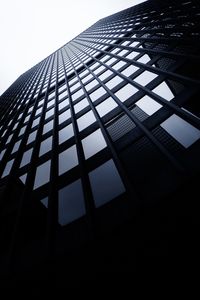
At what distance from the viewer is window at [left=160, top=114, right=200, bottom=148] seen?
798cm

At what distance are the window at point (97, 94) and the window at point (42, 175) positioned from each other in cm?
466

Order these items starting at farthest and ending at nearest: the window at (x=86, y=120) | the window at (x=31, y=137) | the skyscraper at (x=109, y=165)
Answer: the window at (x=31, y=137), the window at (x=86, y=120), the skyscraper at (x=109, y=165)

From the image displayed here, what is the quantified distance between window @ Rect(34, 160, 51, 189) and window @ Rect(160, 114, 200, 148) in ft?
14.7

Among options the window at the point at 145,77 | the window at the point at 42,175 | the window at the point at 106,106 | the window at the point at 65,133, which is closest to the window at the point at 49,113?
the window at the point at 65,133

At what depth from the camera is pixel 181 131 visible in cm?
860

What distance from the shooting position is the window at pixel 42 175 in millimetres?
9242

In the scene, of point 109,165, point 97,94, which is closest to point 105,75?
point 97,94

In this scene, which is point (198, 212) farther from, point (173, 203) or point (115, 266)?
point (115, 266)

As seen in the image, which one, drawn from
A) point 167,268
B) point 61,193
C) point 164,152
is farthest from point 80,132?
point 167,268

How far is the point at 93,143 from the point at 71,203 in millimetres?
2760

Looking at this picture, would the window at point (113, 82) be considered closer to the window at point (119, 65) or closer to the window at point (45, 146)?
the window at point (119, 65)

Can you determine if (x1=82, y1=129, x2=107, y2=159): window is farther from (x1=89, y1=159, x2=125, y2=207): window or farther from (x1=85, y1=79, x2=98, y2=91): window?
(x1=85, y1=79, x2=98, y2=91): window

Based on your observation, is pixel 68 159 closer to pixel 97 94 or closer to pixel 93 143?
pixel 93 143

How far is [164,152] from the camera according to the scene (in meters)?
5.56
